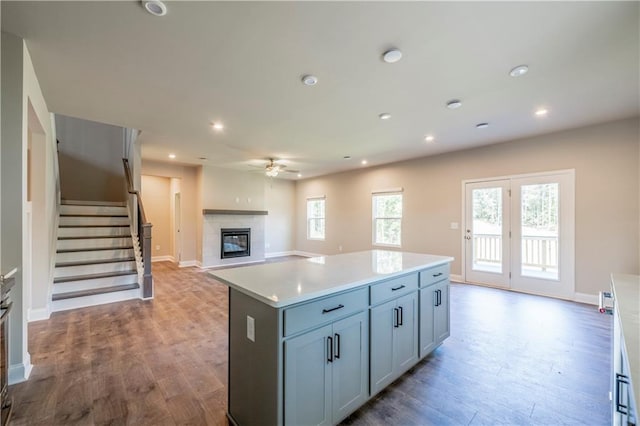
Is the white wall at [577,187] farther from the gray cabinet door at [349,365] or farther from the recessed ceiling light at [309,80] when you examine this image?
the gray cabinet door at [349,365]

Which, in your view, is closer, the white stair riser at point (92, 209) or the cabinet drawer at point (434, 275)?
the cabinet drawer at point (434, 275)

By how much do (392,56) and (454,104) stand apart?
140cm

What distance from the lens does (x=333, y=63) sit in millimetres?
2387

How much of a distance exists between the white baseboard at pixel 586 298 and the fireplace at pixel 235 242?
7024 millimetres

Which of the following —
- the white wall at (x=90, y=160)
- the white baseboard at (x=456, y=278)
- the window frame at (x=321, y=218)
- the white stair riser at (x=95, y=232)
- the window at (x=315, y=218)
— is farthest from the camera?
the window at (x=315, y=218)

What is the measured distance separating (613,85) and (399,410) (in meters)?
3.79

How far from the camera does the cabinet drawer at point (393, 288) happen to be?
1.90 meters

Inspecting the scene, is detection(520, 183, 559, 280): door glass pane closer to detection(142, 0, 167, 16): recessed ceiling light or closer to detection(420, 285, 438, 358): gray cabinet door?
detection(420, 285, 438, 358): gray cabinet door

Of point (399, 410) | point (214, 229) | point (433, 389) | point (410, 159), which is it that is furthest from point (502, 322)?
point (214, 229)

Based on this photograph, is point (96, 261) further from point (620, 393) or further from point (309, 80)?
point (620, 393)

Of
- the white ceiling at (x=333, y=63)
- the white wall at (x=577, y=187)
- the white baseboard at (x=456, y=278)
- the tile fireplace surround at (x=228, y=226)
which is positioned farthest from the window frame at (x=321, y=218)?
the white ceiling at (x=333, y=63)

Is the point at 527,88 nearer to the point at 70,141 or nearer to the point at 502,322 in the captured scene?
A: the point at 502,322

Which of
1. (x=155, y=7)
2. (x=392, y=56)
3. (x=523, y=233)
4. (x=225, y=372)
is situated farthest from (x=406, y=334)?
(x=523, y=233)

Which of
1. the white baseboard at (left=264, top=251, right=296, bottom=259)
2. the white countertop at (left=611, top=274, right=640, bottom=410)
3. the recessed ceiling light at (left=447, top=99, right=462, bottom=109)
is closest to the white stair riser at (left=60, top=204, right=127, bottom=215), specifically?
the white baseboard at (left=264, top=251, right=296, bottom=259)
